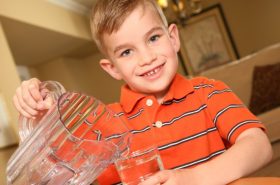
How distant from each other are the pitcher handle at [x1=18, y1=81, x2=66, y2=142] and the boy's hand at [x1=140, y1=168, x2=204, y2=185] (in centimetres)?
22

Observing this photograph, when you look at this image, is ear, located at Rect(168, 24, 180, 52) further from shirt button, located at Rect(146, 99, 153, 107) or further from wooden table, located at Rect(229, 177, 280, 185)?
wooden table, located at Rect(229, 177, 280, 185)

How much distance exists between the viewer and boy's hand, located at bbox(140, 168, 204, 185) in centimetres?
57

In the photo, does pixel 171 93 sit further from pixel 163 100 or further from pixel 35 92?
pixel 35 92

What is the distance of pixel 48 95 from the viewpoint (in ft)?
2.39

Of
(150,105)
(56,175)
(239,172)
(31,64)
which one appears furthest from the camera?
(31,64)

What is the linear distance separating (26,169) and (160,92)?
1.67 ft

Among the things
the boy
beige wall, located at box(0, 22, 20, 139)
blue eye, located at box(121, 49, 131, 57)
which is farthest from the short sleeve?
beige wall, located at box(0, 22, 20, 139)

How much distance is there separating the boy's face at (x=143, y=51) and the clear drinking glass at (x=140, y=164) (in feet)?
0.97

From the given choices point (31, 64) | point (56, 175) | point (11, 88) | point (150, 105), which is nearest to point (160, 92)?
point (150, 105)

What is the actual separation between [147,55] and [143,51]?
0.04 feet

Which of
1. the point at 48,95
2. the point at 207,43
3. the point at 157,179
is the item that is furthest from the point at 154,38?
the point at 207,43

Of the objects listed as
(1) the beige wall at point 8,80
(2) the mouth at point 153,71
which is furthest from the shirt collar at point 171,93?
(1) the beige wall at point 8,80

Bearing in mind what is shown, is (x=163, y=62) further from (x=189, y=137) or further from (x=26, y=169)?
(x=26, y=169)

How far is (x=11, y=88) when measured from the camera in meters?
2.19
